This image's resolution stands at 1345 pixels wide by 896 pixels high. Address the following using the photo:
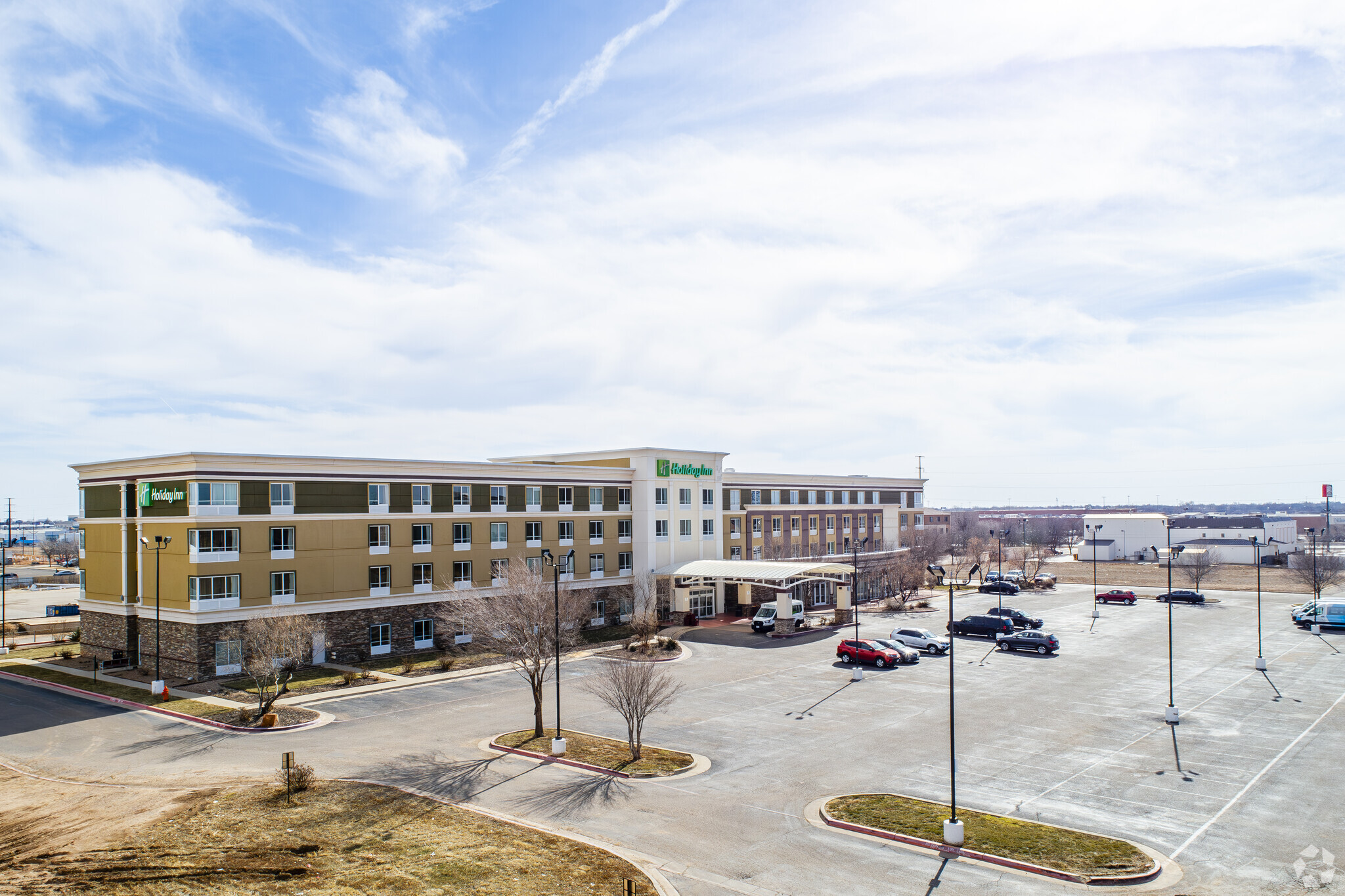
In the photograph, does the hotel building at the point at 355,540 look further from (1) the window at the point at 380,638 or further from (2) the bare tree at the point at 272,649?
(2) the bare tree at the point at 272,649

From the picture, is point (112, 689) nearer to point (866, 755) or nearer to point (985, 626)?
point (866, 755)

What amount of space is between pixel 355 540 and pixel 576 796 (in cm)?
3024

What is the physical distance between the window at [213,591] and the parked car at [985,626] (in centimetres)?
4246

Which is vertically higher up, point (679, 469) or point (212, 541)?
point (679, 469)

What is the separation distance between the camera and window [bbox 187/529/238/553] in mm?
43375

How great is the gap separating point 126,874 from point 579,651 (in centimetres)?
3255

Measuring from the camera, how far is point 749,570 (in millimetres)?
63062

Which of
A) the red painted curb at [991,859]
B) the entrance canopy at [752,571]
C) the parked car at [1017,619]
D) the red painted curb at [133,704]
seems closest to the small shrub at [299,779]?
the red painted curb at [133,704]

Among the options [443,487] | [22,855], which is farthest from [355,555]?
[22,855]

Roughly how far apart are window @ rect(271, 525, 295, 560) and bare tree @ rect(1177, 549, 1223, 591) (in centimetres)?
7513

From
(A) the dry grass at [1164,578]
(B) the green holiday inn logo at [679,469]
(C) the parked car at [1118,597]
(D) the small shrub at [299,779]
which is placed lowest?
(A) the dry grass at [1164,578]

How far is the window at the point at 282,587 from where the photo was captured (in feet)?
150

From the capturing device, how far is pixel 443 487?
178 ft

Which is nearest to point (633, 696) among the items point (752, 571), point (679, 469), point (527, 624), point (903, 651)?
point (527, 624)
